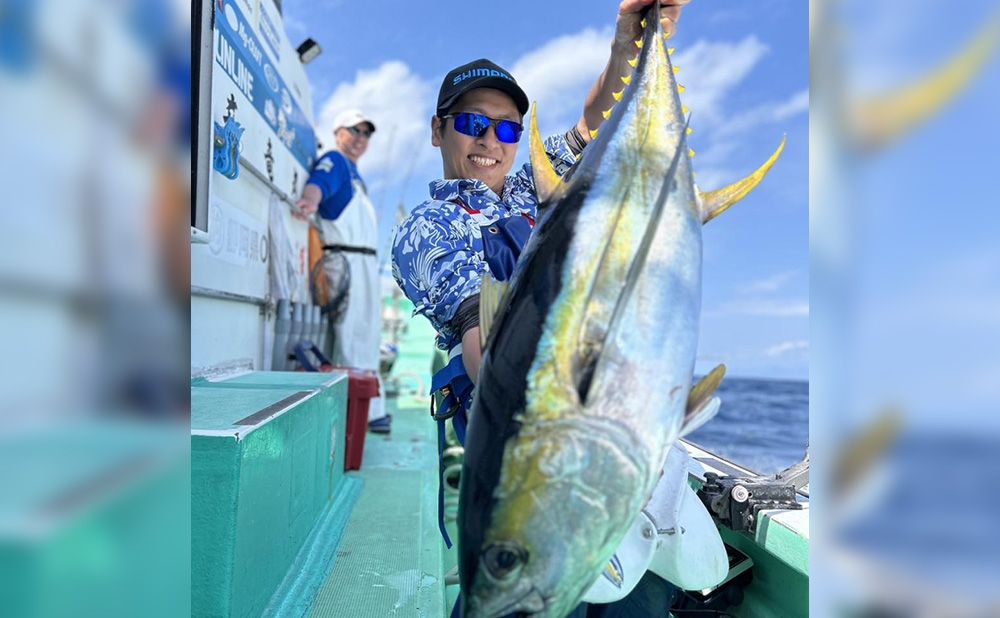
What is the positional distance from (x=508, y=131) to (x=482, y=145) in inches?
3.3

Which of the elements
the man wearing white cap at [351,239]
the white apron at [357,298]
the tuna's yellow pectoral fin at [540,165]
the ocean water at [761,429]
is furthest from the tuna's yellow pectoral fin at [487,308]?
the ocean water at [761,429]

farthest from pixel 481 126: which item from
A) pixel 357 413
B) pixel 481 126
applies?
pixel 357 413

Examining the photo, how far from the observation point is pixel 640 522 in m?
1.36

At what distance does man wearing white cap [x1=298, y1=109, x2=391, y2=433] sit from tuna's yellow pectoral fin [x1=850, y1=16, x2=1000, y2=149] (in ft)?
17.4

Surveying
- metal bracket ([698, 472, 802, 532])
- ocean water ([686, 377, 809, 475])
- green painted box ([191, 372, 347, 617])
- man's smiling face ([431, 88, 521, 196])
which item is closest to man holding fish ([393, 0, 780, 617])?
man's smiling face ([431, 88, 521, 196])

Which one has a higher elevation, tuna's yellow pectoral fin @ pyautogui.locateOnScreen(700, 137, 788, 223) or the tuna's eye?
tuna's yellow pectoral fin @ pyautogui.locateOnScreen(700, 137, 788, 223)

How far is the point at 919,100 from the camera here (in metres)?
0.54

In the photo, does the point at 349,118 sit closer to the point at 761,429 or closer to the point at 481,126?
the point at 481,126

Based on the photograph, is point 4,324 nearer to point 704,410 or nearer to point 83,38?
point 83,38

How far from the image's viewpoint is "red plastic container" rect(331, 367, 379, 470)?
4141mm

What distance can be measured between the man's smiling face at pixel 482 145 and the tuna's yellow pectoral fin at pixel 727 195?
2.38ft

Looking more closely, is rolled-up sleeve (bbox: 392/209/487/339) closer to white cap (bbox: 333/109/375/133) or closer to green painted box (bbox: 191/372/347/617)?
green painted box (bbox: 191/372/347/617)

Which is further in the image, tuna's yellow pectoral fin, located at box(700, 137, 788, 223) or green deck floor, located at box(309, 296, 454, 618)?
green deck floor, located at box(309, 296, 454, 618)

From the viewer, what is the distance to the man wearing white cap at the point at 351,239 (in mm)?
5672
